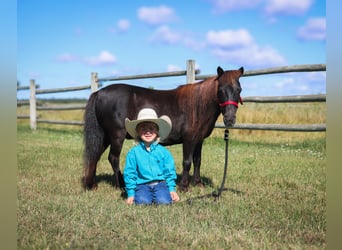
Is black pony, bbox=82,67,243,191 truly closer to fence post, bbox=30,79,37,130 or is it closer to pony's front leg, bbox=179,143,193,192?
pony's front leg, bbox=179,143,193,192

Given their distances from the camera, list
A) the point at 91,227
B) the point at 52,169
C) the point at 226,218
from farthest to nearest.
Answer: the point at 52,169, the point at 226,218, the point at 91,227

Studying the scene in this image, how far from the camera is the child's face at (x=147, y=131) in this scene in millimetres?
4348

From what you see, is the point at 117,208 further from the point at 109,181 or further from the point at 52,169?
the point at 52,169

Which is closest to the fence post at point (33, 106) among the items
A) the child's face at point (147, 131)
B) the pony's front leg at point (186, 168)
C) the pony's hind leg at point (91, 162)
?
the pony's hind leg at point (91, 162)

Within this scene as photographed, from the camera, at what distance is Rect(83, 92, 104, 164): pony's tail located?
17.0ft

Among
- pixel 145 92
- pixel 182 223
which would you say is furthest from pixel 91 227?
pixel 145 92

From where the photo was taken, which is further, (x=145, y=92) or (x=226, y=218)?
(x=145, y=92)

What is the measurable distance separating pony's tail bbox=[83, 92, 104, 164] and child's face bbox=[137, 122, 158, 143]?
104 cm

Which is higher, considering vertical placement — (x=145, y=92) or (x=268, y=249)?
(x=145, y=92)

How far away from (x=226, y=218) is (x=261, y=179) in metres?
2.12

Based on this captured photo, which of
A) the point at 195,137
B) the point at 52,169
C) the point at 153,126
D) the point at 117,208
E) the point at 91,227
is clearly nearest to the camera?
the point at 91,227

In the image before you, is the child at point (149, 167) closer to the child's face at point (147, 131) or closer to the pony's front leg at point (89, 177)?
the child's face at point (147, 131)

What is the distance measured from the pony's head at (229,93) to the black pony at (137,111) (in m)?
0.27

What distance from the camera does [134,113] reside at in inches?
204
